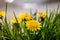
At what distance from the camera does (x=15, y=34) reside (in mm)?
470

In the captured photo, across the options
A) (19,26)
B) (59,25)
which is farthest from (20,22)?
(59,25)

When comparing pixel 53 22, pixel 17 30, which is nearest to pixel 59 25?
pixel 53 22

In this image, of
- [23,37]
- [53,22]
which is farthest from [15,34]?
[53,22]

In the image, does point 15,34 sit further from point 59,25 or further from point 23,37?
point 59,25

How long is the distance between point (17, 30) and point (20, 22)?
0.04m

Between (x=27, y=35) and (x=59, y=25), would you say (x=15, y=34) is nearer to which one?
(x=27, y=35)

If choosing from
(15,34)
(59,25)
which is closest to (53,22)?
(59,25)

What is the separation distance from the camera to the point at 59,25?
519mm

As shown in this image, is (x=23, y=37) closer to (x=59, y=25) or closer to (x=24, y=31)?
(x=24, y=31)

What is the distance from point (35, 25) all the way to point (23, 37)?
0.05 meters

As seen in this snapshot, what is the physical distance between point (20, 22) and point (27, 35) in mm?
68

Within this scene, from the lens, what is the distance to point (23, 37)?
0.47 metres

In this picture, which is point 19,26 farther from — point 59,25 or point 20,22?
point 59,25

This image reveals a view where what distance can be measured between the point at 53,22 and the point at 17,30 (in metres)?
0.11
